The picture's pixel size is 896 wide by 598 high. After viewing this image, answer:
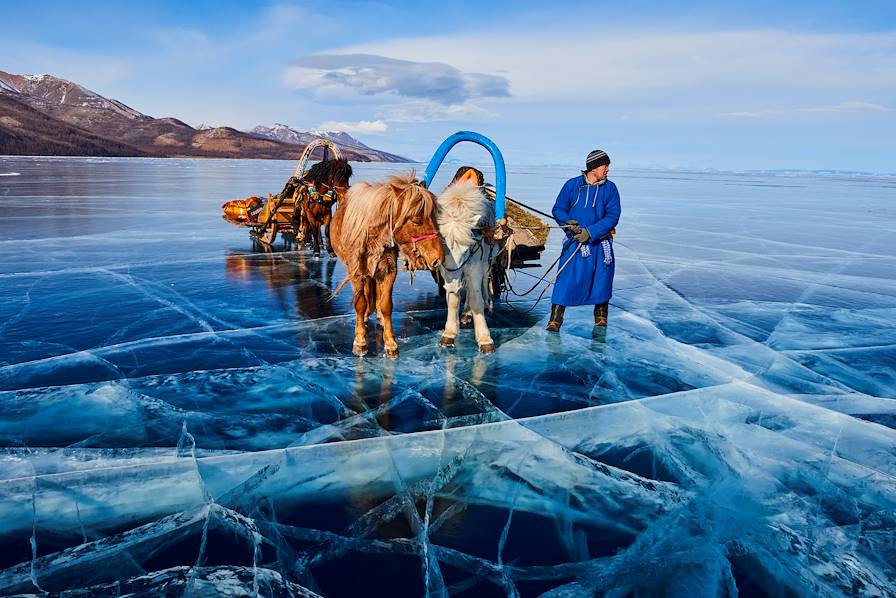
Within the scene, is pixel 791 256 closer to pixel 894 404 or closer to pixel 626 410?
pixel 894 404

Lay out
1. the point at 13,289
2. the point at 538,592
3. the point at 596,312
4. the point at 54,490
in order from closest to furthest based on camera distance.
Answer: the point at 538,592 → the point at 54,490 → the point at 596,312 → the point at 13,289

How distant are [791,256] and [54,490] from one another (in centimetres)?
1329

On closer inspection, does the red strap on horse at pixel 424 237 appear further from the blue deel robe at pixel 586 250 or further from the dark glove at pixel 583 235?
the blue deel robe at pixel 586 250

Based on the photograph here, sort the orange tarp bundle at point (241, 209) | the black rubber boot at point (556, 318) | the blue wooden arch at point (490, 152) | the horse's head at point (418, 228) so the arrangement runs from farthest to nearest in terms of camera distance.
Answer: the orange tarp bundle at point (241, 209) → the black rubber boot at point (556, 318) → the blue wooden arch at point (490, 152) → the horse's head at point (418, 228)

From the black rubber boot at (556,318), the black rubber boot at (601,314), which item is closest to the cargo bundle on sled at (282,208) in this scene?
the black rubber boot at (556,318)

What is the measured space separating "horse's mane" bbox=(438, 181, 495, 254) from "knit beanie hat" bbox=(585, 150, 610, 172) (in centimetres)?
159

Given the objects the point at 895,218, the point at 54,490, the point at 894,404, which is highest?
the point at 895,218

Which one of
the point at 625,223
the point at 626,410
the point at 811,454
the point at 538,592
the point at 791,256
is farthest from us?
the point at 625,223

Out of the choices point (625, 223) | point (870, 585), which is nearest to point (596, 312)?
point (870, 585)

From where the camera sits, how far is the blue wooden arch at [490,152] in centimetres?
542

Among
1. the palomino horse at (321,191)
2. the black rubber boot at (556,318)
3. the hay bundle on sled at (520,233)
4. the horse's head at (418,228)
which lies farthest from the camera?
the palomino horse at (321,191)

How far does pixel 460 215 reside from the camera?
16.2 ft

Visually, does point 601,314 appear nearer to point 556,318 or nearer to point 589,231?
point 556,318

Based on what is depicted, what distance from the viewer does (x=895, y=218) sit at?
69.7 ft
